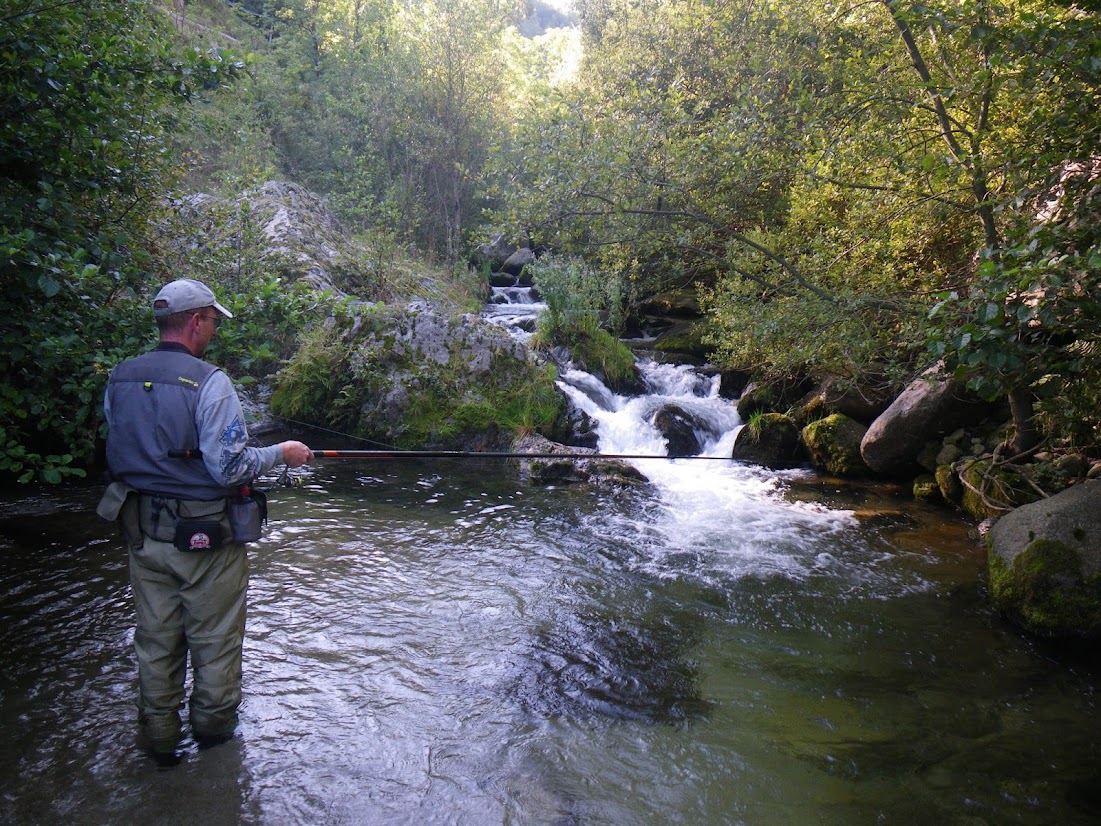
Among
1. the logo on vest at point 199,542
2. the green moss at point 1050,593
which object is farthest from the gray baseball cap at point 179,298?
the green moss at point 1050,593

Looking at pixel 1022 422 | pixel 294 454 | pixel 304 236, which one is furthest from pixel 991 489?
Answer: pixel 304 236

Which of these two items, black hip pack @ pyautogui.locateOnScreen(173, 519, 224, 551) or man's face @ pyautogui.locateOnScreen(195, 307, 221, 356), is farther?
man's face @ pyautogui.locateOnScreen(195, 307, 221, 356)

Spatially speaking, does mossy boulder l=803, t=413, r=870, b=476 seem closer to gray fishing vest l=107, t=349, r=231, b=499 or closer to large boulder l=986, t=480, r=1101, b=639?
large boulder l=986, t=480, r=1101, b=639

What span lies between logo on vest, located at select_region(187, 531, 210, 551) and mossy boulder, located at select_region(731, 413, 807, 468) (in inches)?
390

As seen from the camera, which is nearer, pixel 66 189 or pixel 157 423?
pixel 157 423

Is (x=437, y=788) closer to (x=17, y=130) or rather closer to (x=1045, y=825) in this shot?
(x=1045, y=825)

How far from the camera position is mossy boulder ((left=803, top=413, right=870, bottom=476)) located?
35.0 ft

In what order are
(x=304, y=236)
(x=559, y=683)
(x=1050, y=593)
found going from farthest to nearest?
(x=304, y=236)
(x=1050, y=593)
(x=559, y=683)

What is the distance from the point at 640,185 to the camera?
7539 millimetres

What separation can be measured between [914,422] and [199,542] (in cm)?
988

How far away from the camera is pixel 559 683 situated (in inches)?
181

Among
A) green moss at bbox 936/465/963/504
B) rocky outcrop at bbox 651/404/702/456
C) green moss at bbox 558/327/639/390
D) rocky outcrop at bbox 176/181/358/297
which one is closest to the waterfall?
rocky outcrop at bbox 651/404/702/456

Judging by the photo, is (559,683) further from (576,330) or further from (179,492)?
(576,330)

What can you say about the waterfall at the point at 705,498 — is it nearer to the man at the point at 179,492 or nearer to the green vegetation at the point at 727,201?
the green vegetation at the point at 727,201
